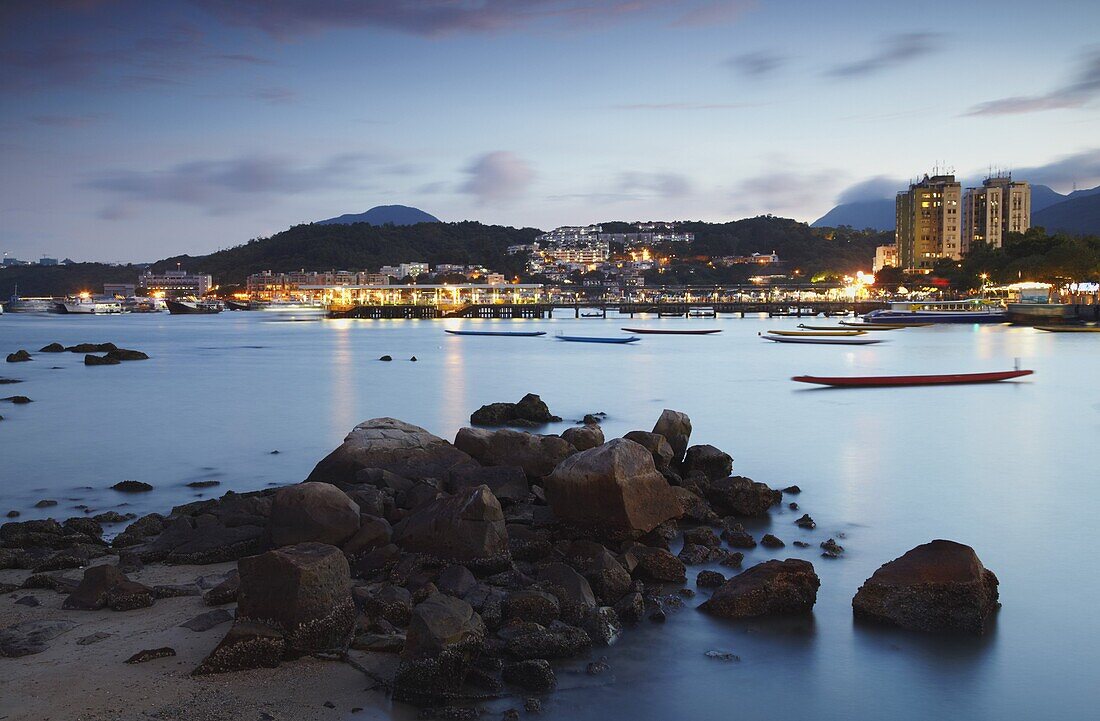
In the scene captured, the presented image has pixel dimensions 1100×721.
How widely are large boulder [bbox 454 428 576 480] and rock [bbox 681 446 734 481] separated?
1.69 metres

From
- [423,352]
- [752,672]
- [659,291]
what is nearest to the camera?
[752,672]

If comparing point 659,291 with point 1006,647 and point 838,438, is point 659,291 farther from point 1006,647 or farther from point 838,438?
point 1006,647

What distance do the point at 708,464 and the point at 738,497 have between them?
4.02 feet

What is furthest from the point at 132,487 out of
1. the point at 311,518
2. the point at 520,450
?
the point at 311,518

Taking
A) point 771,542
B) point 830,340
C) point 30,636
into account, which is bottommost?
point 830,340

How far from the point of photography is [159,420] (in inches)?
901

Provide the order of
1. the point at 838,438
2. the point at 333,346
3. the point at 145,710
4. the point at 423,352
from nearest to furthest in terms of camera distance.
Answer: the point at 145,710, the point at 838,438, the point at 423,352, the point at 333,346

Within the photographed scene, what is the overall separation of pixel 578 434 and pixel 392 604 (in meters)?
5.90

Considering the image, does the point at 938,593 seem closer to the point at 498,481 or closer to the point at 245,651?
the point at 498,481

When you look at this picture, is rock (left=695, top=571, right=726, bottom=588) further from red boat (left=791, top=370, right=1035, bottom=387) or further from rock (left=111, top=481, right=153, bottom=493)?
red boat (left=791, top=370, right=1035, bottom=387)

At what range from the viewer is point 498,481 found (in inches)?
426

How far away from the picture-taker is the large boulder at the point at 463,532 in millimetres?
8219

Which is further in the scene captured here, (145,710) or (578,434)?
(578,434)

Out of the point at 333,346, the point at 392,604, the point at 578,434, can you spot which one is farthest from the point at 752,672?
the point at 333,346
